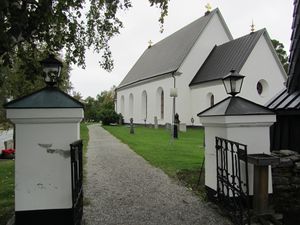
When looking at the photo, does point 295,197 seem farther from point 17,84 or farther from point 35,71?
point 17,84

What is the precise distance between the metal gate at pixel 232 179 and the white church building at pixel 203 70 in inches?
708

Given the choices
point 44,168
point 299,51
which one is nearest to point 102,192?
point 44,168

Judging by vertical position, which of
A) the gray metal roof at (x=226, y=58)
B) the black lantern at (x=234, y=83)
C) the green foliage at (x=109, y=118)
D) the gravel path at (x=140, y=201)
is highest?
the gray metal roof at (x=226, y=58)

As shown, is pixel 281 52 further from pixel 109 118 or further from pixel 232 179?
pixel 232 179

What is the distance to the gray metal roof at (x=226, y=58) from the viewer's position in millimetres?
22797

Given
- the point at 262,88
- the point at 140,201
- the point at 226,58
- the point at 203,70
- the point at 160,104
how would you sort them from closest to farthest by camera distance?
the point at 140,201
the point at 226,58
the point at 262,88
the point at 203,70
the point at 160,104

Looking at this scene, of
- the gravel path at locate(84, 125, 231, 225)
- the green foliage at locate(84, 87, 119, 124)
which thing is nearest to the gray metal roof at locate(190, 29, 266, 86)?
the green foliage at locate(84, 87, 119, 124)

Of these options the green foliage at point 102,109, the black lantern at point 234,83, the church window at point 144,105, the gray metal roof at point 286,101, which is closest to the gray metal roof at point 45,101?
the black lantern at point 234,83

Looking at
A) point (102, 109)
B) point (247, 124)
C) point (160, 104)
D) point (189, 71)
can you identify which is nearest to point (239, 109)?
point (247, 124)

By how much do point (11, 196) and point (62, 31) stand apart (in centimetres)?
368

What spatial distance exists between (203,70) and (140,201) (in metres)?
22.0

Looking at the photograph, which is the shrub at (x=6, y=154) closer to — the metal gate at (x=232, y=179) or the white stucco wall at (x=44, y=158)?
the white stucco wall at (x=44, y=158)

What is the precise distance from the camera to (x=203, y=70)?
2633 centimetres

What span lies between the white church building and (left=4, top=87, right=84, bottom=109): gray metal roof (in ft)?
63.5
